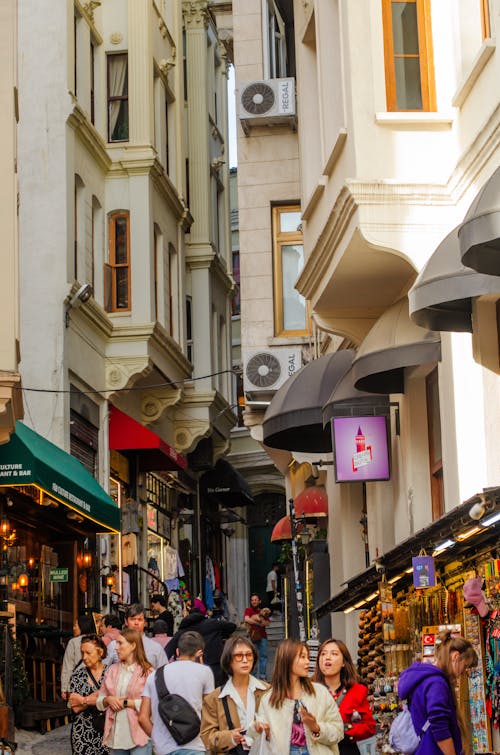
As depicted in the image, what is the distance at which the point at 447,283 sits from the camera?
1116 centimetres

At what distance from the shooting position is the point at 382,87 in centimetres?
1451

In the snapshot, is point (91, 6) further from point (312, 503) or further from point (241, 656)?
point (241, 656)

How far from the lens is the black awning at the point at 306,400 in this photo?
18.9m

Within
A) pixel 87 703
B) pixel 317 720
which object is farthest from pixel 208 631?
pixel 317 720

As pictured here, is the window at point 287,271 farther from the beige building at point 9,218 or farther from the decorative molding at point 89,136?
the beige building at point 9,218

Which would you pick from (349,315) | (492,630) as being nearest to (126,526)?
(349,315)

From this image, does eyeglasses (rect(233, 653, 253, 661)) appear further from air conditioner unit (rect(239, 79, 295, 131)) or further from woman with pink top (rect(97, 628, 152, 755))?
air conditioner unit (rect(239, 79, 295, 131))

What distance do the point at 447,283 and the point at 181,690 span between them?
3.88 m

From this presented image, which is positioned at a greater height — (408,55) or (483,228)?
(408,55)

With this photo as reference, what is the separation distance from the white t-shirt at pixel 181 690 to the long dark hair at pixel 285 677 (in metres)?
2.10

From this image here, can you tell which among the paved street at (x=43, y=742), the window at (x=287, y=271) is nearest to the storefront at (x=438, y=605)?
the paved street at (x=43, y=742)

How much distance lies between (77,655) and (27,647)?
17.0 ft

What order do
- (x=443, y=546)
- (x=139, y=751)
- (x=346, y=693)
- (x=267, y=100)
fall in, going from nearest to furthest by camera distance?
(x=346, y=693) → (x=443, y=546) → (x=139, y=751) → (x=267, y=100)

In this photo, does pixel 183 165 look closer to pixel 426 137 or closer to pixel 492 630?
pixel 426 137
